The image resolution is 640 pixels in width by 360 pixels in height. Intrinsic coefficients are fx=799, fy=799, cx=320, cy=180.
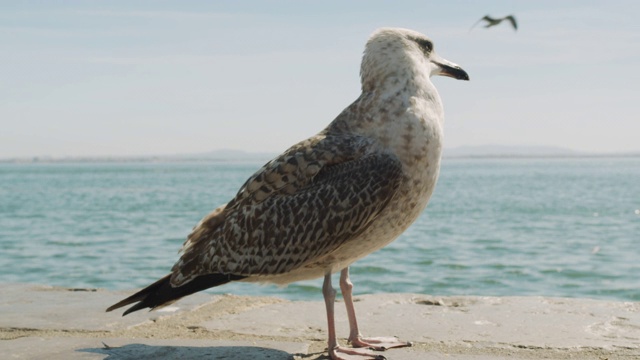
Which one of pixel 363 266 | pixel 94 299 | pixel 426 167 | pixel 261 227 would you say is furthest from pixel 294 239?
pixel 363 266

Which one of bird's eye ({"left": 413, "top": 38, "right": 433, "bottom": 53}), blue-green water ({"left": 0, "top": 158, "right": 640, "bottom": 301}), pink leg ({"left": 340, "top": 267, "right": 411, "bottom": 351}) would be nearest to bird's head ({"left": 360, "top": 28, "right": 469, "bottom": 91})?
bird's eye ({"left": 413, "top": 38, "right": 433, "bottom": 53})

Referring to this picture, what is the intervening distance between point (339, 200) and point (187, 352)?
45.8 inches

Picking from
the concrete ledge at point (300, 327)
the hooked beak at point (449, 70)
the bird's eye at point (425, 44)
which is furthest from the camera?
the hooked beak at point (449, 70)

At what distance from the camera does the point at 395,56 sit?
4812 millimetres

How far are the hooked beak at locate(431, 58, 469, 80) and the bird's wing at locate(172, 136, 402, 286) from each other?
3.09ft

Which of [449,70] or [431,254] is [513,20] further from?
[431,254]

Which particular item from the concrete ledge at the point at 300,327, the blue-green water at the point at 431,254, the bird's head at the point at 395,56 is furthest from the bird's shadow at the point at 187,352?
the blue-green water at the point at 431,254

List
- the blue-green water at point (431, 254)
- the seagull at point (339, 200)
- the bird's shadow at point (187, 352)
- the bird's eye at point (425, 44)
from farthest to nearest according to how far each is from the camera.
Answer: the blue-green water at point (431, 254) < the bird's eye at point (425, 44) < the seagull at point (339, 200) < the bird's shadow at point (187, 352)

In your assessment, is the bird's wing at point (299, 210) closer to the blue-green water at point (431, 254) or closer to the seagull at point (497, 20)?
the seagull at point (497, 20)

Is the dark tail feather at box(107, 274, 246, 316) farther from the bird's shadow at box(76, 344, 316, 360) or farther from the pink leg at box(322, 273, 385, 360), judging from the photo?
the pink leg at box(322, 273, 385, 360)

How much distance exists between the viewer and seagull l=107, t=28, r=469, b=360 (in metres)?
4.43

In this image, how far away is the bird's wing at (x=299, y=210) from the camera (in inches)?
173

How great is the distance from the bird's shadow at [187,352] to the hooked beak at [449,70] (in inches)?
82.4

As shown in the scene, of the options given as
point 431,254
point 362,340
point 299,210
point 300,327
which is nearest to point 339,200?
point 299,210
